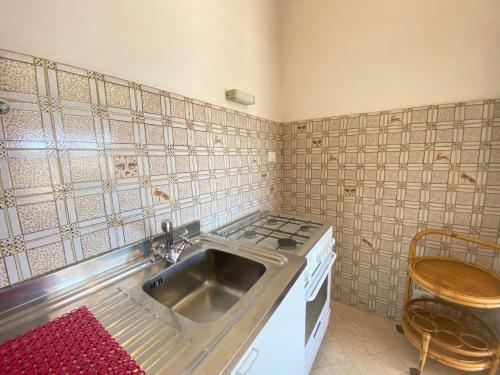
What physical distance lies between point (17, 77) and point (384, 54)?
6.16 ft

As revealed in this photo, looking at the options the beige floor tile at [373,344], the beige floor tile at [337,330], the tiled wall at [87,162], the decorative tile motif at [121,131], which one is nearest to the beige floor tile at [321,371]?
the beige floor tile at [337,330]

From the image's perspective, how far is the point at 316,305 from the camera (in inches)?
47.4

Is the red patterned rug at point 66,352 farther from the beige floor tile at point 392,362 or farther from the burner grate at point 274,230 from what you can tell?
the beige floor tile at point 392,362

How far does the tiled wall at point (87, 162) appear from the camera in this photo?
58 centimetres

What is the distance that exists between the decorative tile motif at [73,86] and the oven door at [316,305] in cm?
120

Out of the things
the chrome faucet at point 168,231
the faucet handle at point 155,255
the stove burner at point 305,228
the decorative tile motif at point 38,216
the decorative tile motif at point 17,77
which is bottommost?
the stove burner at point 305,228

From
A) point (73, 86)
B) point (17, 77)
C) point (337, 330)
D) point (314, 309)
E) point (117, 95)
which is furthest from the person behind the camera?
point (337, 330)

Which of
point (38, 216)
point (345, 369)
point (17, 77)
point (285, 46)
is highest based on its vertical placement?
point (285, 46)

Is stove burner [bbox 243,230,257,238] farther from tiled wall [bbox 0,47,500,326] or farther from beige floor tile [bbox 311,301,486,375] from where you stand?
beige floor tile [bbox 311,301,486,375]

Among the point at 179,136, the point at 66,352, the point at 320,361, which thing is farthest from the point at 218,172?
the point at 320,361

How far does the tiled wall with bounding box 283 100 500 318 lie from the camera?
1.24 metres

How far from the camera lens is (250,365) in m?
0.52

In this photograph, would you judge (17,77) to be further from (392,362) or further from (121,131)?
(392,362)

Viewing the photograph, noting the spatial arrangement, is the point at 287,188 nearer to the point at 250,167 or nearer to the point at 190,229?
the point at 250,167
